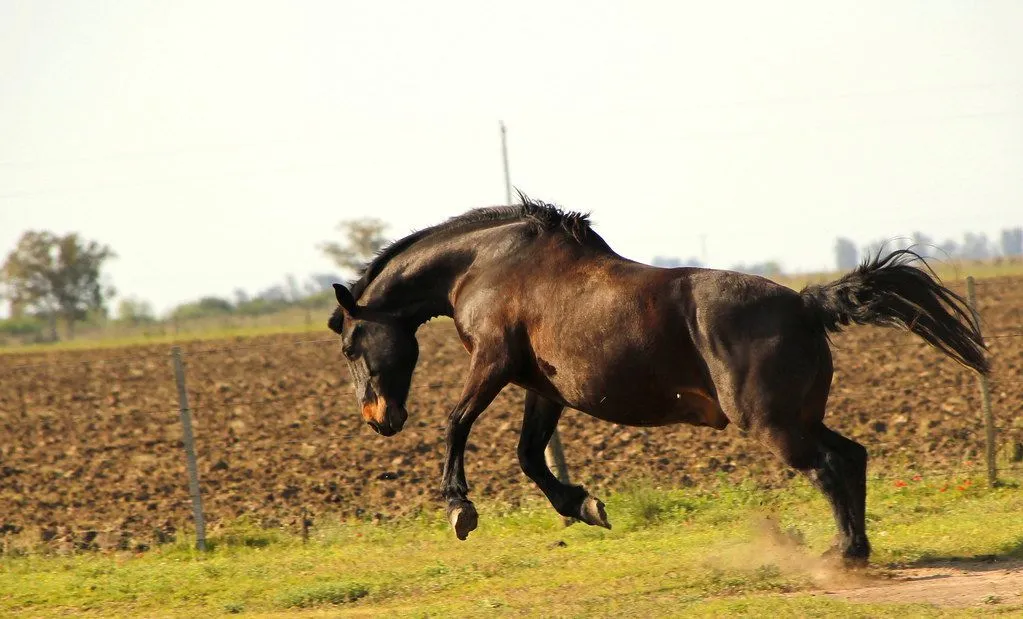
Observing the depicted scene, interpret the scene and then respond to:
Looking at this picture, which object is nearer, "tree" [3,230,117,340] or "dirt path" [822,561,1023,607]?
"dirt path" [822,561,1023,607]

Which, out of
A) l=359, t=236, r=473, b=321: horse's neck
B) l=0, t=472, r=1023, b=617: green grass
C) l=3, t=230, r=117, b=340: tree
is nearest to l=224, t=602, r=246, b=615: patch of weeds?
l=0, t=472, r=1023, b=617: green grass

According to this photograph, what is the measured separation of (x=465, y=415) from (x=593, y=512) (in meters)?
1.06

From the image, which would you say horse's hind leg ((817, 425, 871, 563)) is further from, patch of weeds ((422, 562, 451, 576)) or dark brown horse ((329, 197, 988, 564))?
patch of weeds ((422, 562, 451, 576))

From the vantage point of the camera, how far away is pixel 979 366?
302 inches

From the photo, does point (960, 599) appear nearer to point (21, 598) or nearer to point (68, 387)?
point (21, 598)

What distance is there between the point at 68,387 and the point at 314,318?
31.3 meters

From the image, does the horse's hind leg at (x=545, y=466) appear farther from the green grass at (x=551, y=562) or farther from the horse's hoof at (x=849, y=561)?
the horse's hoof at (x=849, y=561)

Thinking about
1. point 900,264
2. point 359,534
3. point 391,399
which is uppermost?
point 900,264

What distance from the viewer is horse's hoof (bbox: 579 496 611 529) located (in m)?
7.92

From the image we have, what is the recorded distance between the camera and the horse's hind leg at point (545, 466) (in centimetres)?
807

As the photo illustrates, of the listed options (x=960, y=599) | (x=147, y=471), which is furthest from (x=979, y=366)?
(x=147, y=471)

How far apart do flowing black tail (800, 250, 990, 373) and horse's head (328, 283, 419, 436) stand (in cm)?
290

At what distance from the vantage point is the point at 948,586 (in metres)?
6.98

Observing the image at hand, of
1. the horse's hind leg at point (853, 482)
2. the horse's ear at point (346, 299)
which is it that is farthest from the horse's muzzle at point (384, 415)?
the horse's hind leg at point (853, 482)
